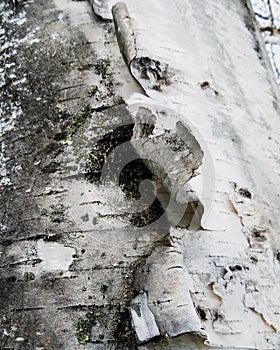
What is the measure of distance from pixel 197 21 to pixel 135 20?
143 mm

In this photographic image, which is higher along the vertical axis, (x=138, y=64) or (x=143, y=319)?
(x=138, y=64)

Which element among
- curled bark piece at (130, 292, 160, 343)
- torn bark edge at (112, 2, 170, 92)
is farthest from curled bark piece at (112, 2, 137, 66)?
curled bark piece at (130, 292, 160, 343)

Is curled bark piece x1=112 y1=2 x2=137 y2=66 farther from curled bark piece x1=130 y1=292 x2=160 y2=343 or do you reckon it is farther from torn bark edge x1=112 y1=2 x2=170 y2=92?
curled bark piece x1=130 y1=292 x2=160 y2=343

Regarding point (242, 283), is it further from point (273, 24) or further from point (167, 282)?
point (273, 24)

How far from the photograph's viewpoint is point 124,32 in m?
0.78

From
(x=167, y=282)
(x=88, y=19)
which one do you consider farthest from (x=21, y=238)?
(x=88, y=19)

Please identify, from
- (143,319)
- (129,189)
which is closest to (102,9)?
(129,189)

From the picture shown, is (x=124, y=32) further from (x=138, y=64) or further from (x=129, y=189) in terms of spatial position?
(x=129, y=189)

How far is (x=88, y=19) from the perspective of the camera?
2.72 feet

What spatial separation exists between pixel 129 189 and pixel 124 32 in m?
0.25

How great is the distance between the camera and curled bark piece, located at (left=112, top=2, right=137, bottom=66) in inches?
29.7

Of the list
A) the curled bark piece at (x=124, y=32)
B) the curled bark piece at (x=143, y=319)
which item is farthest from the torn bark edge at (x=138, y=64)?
the curled bark piece at (x=143, y=319)

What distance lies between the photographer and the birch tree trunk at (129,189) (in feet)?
1.94

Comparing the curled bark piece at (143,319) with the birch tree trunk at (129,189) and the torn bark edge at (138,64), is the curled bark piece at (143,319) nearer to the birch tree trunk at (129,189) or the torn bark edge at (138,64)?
the birch tree trunk at (129,189)
